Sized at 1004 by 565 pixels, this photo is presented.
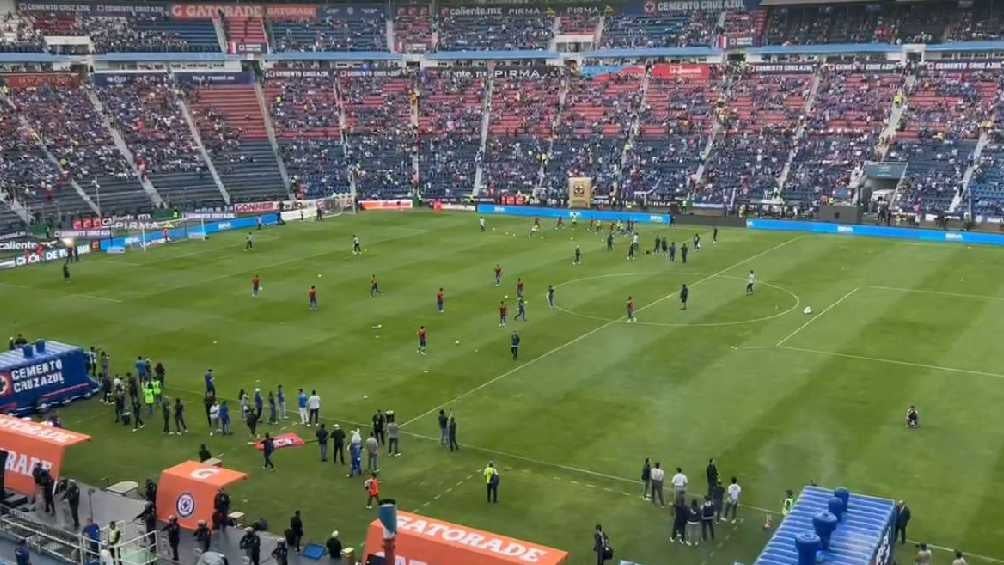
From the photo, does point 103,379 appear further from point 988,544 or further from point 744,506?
point 988,544

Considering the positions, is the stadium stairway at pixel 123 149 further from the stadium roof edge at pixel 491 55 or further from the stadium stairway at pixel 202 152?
the stadium roof edge at pixel 491 55

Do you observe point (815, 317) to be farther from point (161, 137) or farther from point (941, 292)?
point (161, 137)

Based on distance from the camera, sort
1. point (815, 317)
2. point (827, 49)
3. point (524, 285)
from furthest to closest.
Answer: point (827, 49), point (524, 285), point (815, 317)

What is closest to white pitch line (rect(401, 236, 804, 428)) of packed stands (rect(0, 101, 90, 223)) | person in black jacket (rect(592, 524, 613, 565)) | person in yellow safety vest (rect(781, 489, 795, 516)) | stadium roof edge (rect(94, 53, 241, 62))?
person in black jacket (rect(592, 524, 613, 565))

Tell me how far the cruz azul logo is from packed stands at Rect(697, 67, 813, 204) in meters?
65.0

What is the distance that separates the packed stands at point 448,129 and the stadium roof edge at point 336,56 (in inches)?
182

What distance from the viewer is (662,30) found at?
105 meters

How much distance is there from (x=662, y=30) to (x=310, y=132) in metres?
39.3

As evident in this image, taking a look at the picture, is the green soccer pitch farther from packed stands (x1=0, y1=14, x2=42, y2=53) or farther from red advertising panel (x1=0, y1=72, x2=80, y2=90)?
packed stands (x1=0, y1=14, x2=42, y2=53)

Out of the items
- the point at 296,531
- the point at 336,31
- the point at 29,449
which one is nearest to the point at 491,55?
the point at 336,31

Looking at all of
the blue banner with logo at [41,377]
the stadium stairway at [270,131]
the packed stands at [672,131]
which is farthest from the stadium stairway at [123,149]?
the blue banner with logo at [41,377]

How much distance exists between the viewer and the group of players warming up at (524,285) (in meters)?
44.4

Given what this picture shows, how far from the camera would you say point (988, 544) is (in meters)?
24.1

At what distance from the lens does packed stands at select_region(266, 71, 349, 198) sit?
90750mm
